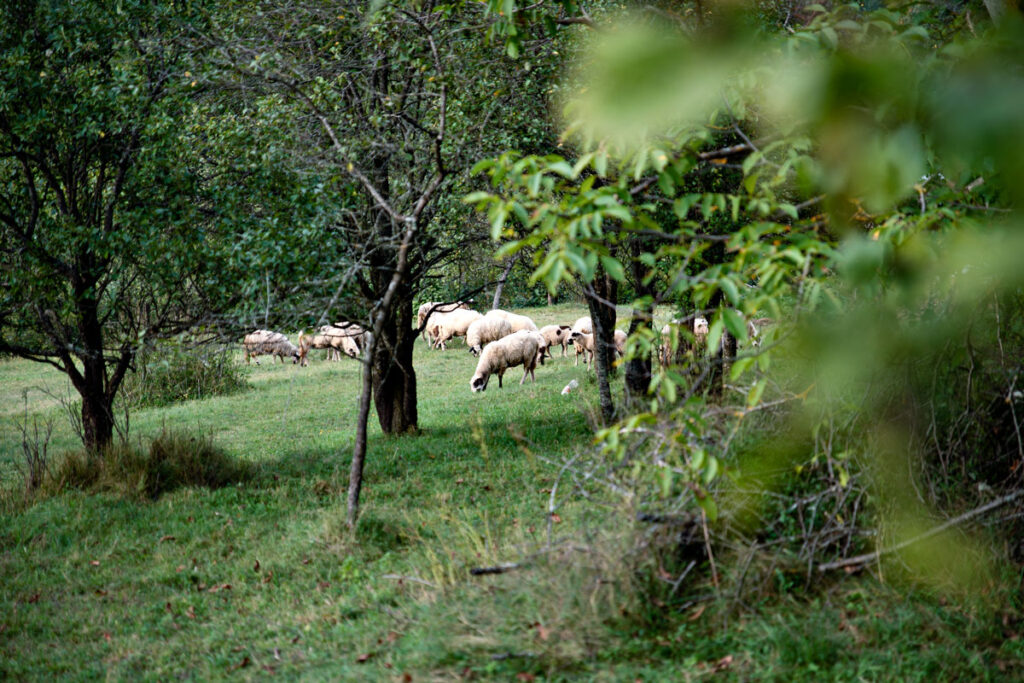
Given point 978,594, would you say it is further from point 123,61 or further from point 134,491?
point 123,61

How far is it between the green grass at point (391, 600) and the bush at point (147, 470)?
247 millimetres

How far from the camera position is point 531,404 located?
16219 mm

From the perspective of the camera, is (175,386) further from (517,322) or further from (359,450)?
(359,450)

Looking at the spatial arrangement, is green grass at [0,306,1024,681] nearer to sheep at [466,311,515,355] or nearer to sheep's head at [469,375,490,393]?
sheep's head at [469,375,490,393]

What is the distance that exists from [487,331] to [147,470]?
1841 cm

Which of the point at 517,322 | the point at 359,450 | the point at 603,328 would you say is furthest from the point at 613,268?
the point at 517,322

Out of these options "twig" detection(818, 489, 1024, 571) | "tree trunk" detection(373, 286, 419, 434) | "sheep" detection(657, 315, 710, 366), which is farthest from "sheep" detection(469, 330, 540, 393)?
"twig" detection(818, 489, 1024, 571)

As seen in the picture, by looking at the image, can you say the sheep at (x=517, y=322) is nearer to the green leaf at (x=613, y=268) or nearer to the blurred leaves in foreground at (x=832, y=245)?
the blurred leaves in foreground at (x=832, y=245)

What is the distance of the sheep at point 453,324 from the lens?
A: 1185 inches

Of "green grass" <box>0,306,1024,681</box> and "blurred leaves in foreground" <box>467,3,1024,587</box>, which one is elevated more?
"blurred leaves in foreground" <box>467,3,1024,587</box>

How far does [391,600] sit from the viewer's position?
6.15 meters

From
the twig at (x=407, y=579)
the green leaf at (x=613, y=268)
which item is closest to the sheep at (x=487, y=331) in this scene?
the twig at (x=407, y=579)

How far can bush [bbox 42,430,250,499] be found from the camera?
10125 mm

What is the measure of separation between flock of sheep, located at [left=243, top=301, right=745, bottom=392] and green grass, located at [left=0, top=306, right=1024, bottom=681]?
7.79 meters
